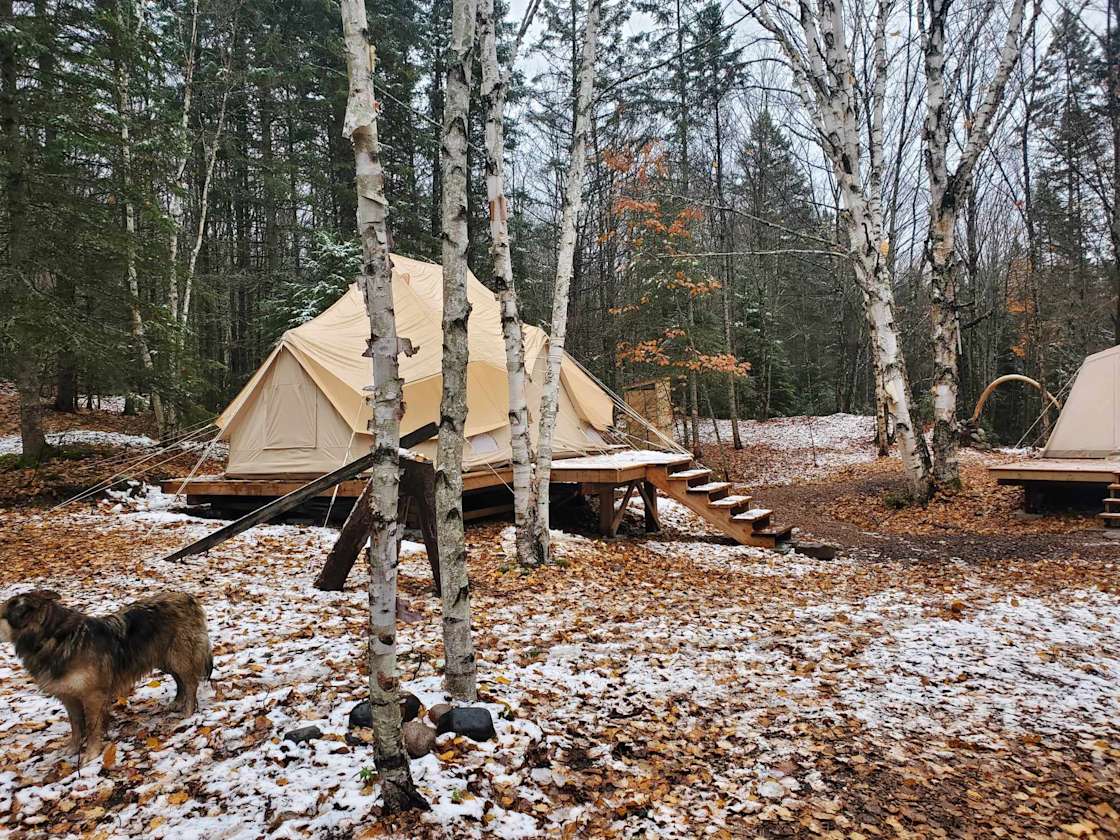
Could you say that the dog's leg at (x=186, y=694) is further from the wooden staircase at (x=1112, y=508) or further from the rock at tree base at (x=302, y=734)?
the wooden staircase at (x=1112, y=508)

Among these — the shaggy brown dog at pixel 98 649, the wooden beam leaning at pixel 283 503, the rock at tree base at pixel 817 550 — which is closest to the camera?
the shaggy brown dog at pixel 98 649

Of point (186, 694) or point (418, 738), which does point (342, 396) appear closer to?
point (186, 694)

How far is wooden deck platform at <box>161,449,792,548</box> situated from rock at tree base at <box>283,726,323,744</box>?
4.71m

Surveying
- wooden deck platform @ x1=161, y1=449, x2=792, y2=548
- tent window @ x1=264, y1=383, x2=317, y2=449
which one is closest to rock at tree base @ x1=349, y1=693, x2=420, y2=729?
wooden deck platform @ x1=161, y1=449, x2=792, y2=548

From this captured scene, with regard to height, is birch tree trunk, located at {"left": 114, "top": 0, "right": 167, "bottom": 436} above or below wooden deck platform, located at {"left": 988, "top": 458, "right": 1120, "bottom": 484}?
above

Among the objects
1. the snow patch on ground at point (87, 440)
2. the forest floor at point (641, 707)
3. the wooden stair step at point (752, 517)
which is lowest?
the forest floor at point (641, 707)

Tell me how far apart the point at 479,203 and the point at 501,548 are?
40.0ft

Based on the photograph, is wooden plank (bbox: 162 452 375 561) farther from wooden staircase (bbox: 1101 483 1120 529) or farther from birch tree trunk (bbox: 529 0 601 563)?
wooden staircase (bbox: 1101 483 1120 529)

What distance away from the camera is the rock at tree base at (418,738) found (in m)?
2.64

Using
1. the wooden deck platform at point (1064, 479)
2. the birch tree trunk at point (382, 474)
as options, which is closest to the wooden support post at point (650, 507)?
the wooden deck platform at point (1064, 479)

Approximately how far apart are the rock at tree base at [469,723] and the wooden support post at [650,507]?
6.18 meters

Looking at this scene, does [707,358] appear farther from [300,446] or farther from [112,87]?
[112,87]

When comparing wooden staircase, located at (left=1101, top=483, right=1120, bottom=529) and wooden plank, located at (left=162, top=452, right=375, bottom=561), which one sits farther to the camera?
wooden staircase, located at (left=1101, top=483, right=1120, bottom=529)

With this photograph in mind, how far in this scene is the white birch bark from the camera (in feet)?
9.89
